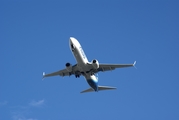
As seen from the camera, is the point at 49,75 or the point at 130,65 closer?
the point at 130,65

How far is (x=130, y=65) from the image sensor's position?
8625 cm

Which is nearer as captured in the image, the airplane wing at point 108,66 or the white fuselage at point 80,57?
the white fuselage at point 80,57

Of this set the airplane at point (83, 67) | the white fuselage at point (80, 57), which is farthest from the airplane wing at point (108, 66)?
the white fuselage at point (80, 57)

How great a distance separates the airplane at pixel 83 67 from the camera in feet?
277

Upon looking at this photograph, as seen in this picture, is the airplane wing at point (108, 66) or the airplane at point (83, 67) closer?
the airplane at point (83, 67)

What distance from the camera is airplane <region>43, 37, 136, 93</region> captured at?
277ft

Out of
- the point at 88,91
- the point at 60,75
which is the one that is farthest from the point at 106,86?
the point at 60,75

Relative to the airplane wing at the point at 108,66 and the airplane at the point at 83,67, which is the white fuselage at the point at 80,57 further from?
the airplane wing at the point at 108,66

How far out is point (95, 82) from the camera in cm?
9056

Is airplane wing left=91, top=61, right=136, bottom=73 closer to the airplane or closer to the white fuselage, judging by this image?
the airplane

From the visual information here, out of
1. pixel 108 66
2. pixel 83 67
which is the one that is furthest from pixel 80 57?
pixel 108 66

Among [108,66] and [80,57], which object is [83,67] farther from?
[108,66]

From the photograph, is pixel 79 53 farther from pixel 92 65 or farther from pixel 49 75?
pixel 49 75

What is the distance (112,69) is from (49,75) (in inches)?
544
